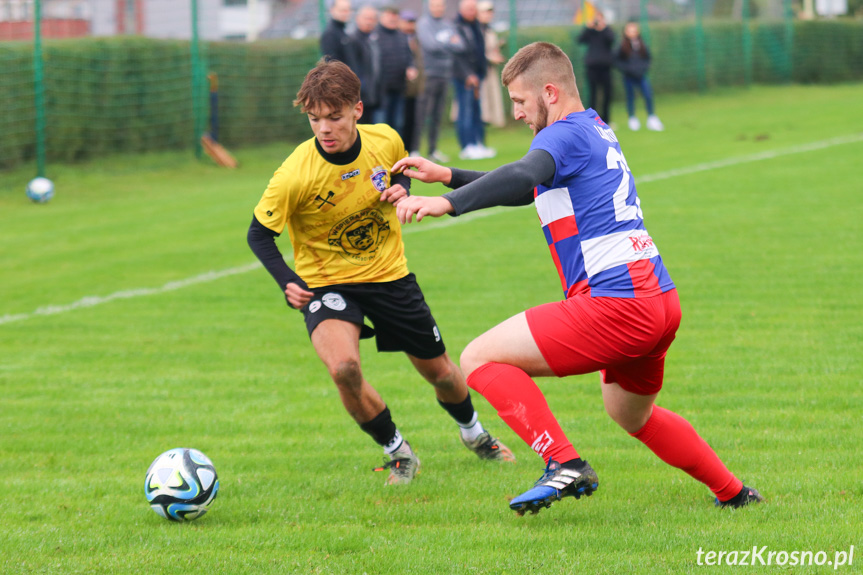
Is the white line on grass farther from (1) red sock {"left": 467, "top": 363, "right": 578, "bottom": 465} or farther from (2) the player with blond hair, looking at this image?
(1) red sock {"left": 467, "top": 363, "right": 578, "bottom": 465}

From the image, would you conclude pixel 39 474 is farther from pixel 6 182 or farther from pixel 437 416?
pixel 6 182

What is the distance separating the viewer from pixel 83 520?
187 inches

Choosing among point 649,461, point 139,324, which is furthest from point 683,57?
point 649,461

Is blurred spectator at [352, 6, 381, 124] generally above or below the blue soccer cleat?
above

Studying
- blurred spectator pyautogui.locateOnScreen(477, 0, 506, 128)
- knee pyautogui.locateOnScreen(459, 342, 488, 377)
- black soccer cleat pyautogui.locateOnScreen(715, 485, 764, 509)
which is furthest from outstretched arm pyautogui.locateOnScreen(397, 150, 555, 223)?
blurred spectator pyautogui.locateOnScreen(477, 0, 506, 128)

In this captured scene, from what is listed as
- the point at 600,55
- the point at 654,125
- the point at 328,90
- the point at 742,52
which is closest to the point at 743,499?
the point at 328,90

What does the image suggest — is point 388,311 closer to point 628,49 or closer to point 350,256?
point 350,256

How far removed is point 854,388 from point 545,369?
124 inches

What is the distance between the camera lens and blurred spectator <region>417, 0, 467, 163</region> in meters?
16.2

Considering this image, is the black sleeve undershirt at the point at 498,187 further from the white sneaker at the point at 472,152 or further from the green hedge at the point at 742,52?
the green hedge at the point at 742,52

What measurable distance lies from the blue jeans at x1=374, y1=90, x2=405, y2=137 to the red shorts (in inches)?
452

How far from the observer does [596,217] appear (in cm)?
416

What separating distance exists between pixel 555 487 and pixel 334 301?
5.97 feet

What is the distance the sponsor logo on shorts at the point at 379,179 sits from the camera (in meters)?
5.37
